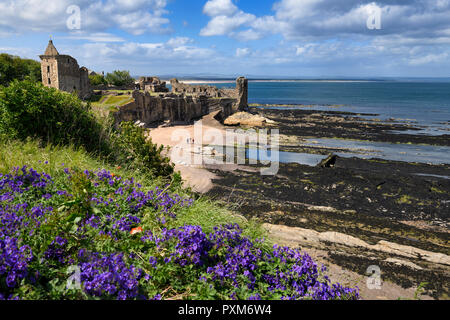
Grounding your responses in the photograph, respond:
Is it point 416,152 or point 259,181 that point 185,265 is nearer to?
point 259,181

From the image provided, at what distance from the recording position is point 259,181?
23750mm

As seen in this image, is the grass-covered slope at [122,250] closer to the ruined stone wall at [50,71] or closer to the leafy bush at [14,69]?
the ruined stone wall at [50,71]

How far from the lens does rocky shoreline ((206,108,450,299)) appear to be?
11555 mm

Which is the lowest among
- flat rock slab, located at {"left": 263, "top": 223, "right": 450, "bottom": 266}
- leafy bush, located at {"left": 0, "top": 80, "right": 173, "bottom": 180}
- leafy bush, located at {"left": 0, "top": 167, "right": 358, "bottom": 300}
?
flat rock slab, located at {"left": 263, "top": 223, "right": 450, "bottom": 266}

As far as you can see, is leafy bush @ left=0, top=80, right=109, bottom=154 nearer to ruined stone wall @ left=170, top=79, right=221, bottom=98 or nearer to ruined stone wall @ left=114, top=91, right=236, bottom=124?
ruined stone wall @ left=114, top=91, right=236, bottom=124

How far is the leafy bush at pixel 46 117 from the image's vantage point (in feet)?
28.0

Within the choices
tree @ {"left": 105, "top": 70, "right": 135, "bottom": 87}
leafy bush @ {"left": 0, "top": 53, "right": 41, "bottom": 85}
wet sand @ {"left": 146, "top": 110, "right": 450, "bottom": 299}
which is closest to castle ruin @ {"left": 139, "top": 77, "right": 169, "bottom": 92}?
tree @ {"left": 105, "top": 70, "right": 135, "bottom": 87}

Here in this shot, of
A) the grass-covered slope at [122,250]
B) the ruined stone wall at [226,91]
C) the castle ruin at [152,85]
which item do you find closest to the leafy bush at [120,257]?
the grass-covered slope at [122,250]

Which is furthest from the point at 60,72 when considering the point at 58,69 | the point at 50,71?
the point at 50,71

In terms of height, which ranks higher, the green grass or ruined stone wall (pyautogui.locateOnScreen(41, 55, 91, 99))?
ruined stone wall (pyautogui.locateOnScreen(41, 55, 91, 99))

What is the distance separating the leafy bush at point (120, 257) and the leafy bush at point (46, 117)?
4354 millimetres

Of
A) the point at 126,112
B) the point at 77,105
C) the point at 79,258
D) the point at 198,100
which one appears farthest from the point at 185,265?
the point at 198,100

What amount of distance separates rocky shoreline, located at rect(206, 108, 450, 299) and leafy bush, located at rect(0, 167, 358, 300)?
4.61 metres

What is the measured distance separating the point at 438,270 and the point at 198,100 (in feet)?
165
